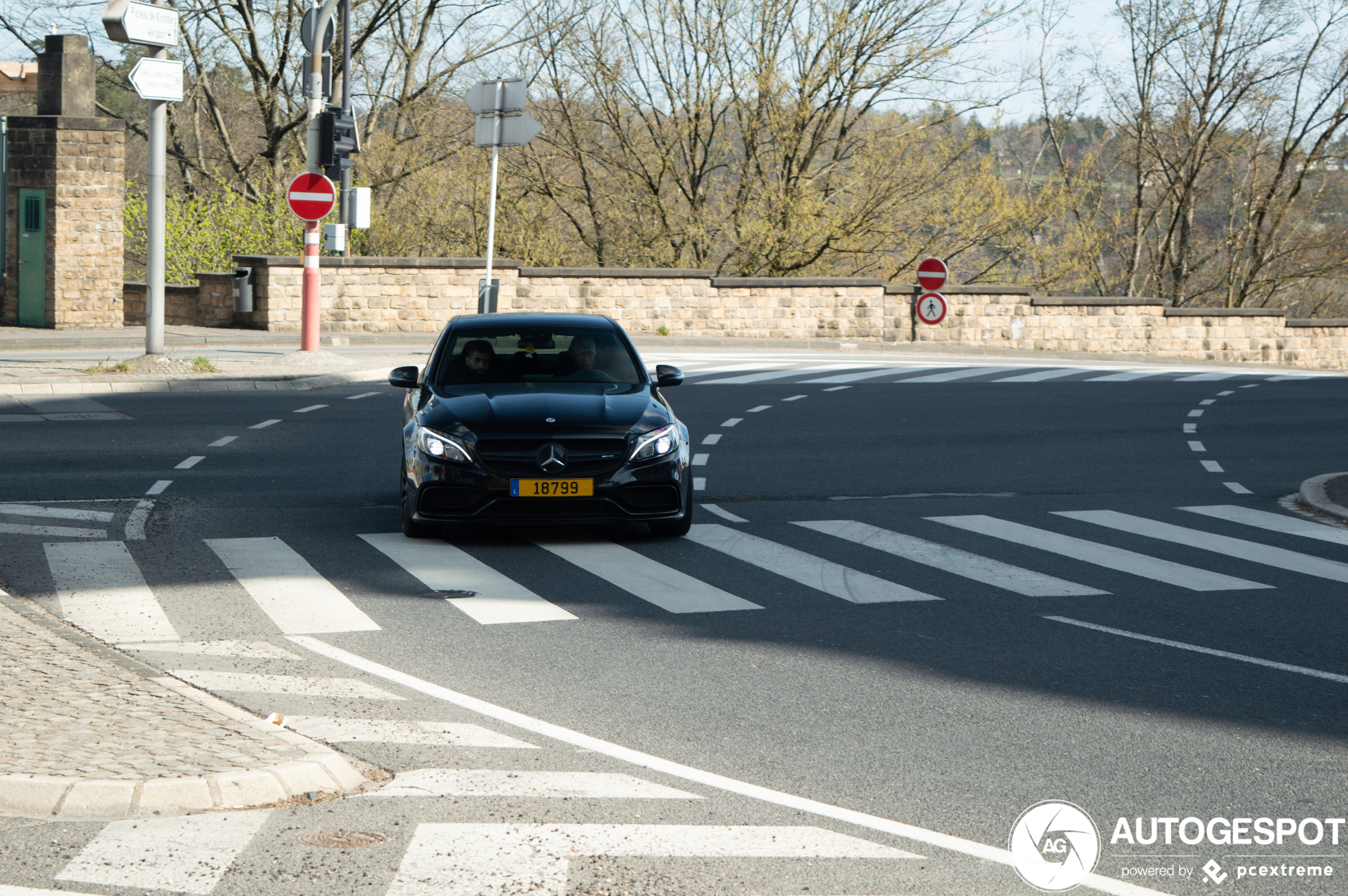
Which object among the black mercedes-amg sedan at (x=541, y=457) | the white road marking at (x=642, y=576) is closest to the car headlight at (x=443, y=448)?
the black mercedes-amg sedan at (x=541, y=457)

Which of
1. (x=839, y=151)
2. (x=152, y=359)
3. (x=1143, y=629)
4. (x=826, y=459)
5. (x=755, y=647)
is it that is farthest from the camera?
(x=839, y=151)

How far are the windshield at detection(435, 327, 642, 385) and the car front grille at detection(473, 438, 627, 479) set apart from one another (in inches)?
46.3

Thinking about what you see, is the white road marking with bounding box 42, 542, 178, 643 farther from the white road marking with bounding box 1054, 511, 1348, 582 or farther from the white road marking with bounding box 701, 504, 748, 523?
the white road marking with bounding box 1054, 511, 1348, 582

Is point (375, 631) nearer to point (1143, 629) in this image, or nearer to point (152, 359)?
point (1143, 629)

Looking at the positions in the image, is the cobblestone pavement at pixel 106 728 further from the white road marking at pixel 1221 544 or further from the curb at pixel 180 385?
the curb at pixel 180 385

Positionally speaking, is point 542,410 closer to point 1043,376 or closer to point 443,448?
point 443,448

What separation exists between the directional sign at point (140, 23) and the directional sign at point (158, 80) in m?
0.28

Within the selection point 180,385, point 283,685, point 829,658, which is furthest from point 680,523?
point 180,385

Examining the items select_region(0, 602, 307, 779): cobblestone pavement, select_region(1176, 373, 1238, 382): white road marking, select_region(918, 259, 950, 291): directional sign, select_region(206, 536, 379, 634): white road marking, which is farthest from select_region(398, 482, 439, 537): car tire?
select_region(918, 259, 950, 291): directional sign

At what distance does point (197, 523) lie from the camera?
34.6 feet

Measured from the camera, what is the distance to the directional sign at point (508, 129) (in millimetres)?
24406

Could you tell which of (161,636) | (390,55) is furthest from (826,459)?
(390,55)

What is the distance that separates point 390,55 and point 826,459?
101 ft

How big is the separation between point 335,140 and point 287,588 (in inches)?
577
